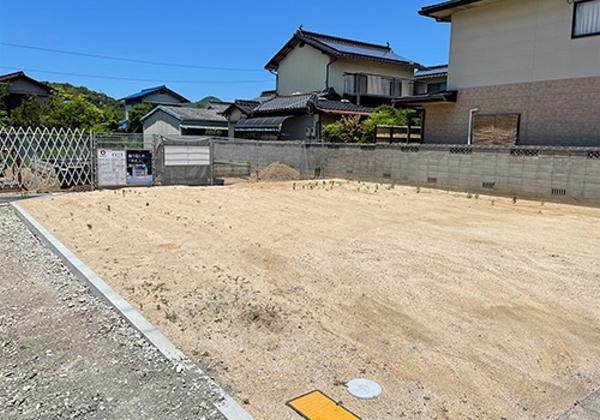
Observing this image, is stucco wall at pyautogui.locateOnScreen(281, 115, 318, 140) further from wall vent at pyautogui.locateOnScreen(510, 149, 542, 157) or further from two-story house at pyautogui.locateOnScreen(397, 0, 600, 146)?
wall vent at pyautogui.locateOnScreen(510, 149, 542, 157)

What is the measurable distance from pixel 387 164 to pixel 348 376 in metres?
12.6

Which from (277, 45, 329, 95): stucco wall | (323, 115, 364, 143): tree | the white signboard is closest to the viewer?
the white signboard

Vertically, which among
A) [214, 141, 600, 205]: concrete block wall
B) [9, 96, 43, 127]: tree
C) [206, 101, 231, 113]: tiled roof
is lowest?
[214, 141, 600, 205]: concrete block wall

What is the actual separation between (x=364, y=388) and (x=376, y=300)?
5.11ft

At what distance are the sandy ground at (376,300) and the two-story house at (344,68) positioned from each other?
17360 millimetres

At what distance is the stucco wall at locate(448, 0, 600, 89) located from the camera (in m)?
A: 13.2

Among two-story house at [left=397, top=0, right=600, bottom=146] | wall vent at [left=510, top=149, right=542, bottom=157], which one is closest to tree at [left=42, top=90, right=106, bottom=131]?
→ two-story house at [left=397, top=0, right=600, bottom=146]

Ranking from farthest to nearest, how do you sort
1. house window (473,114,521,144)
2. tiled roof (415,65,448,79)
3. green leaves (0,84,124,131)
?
green leaves (0,84,124,131)
tiled roof (415,65,448,79)
house window (473,114,521,144)

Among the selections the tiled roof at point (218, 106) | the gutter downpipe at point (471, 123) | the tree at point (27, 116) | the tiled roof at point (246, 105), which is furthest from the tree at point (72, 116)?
the gutter downpipe at point (471, 123)

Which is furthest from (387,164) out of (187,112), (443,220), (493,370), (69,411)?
(187,112)

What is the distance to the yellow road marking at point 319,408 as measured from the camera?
8.51 feet

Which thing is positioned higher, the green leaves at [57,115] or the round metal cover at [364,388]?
the green leaves at [57,115]

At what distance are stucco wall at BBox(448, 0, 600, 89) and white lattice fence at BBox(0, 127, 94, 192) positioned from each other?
12441mm

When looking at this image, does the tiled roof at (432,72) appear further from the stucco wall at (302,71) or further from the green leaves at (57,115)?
the green leaves at (57,115)
